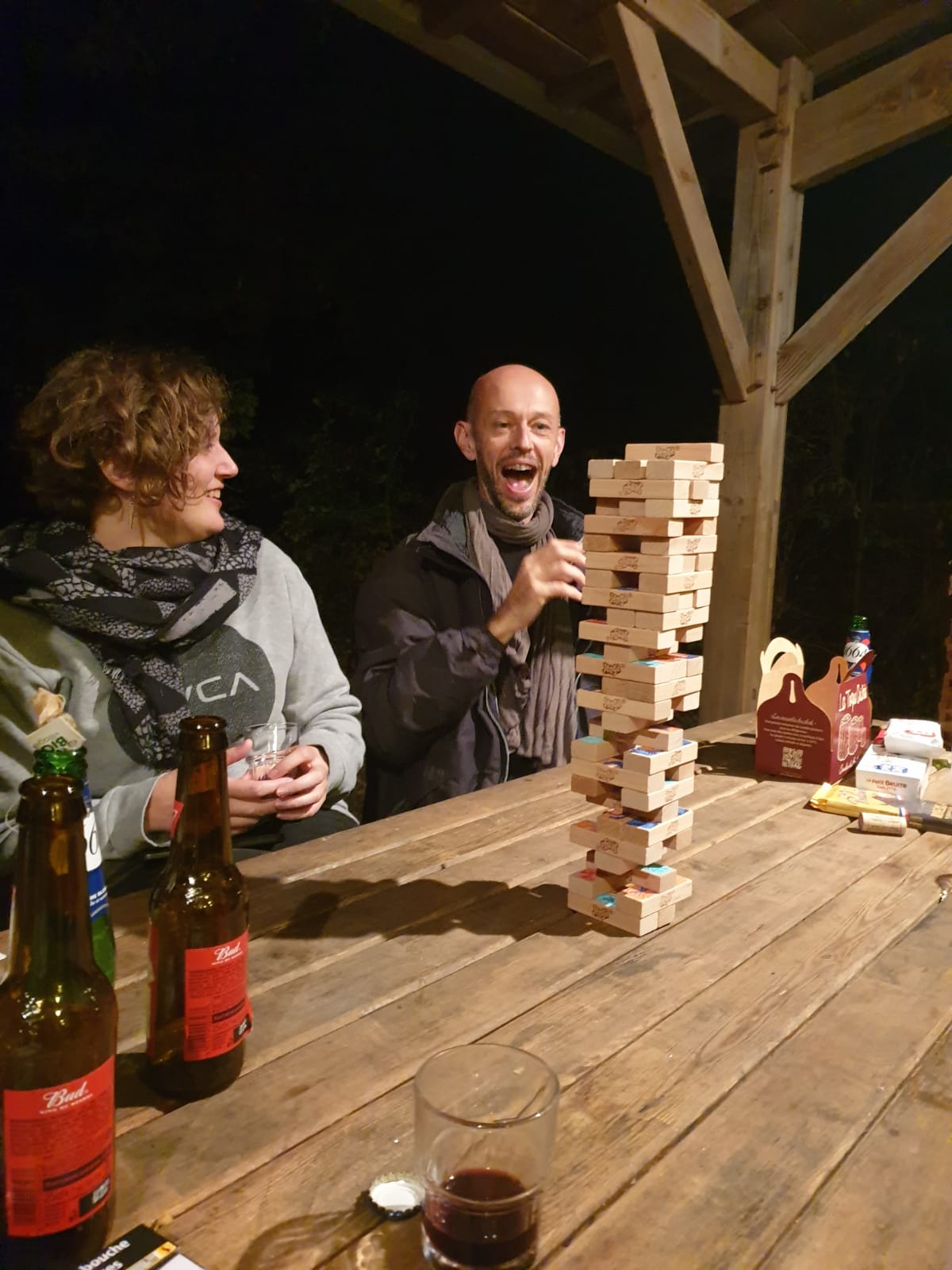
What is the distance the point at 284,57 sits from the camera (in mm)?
4344

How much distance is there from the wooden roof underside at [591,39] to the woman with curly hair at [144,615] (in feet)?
5.55

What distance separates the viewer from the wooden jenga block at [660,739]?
1.16 m

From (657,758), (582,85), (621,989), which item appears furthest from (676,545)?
(582,85)

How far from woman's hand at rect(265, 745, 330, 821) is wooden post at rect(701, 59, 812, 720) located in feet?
6.73

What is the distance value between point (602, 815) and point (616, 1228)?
0.57m

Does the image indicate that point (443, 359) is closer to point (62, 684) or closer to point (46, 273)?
point (46, 273)

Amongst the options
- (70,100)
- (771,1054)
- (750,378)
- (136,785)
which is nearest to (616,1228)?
(771,1054)

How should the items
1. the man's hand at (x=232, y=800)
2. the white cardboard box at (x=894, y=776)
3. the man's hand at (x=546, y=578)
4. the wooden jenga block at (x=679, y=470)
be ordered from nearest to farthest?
the wooden jenga block at (x=679, y=470) < the man's hand at (x=232, y=800) < the white cardboard box at (x=894, y=776) < the man's hand at (x=546, y=578)

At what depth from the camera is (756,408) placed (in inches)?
126

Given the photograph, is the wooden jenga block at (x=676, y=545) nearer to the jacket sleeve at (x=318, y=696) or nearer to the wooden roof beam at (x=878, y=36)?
the jacket sleeve at (x=318, y=696)

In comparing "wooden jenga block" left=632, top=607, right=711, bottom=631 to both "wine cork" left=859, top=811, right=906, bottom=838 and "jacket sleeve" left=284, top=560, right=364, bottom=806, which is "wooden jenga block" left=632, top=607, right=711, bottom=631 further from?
"jacket sleeve" left=284, top=560, right=364, bottom=806

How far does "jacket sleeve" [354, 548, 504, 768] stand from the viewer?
1999 millimetres

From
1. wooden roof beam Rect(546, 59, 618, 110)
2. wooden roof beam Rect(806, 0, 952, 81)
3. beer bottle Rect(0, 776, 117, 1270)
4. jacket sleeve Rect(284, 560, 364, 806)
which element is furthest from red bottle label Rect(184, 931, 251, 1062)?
wooden roof beam Rect(806, 0, 952, 81)

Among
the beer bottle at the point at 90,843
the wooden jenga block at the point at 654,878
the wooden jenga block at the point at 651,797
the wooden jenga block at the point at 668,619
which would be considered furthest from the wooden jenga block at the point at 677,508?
the beer bottle at the point at 90,843
